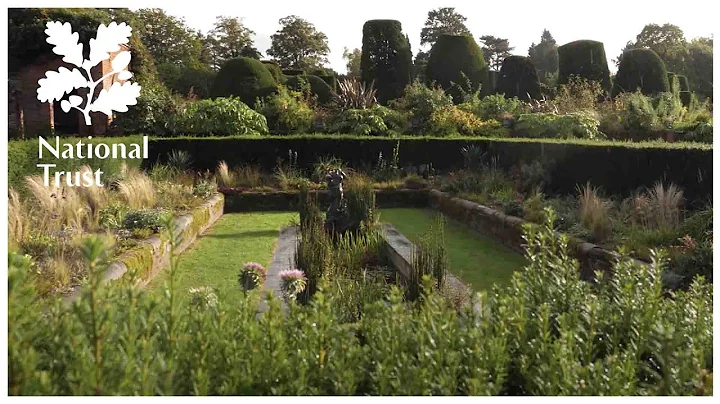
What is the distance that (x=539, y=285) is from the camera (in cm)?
264

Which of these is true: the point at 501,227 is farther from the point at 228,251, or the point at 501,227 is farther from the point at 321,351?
the point at 321,351

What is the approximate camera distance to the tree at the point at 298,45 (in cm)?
3728

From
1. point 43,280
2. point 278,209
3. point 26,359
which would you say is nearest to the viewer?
point 26,359

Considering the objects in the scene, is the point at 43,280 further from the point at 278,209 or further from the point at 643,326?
the point at 278,209

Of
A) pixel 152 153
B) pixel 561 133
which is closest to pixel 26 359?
pixel 152 153

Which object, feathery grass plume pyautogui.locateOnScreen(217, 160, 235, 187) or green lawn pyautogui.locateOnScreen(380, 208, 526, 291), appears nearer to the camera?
green lawn pyautogui.locateOnScreen(380, 208, 526, 291)

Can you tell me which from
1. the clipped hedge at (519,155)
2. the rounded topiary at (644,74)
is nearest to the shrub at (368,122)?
the clipped hedge at (519,155)

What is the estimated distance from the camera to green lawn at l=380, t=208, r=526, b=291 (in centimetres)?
604

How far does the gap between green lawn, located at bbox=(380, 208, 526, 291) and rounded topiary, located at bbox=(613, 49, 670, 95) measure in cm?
1351

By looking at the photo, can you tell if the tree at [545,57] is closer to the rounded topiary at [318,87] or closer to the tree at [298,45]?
the tree at [298,45]

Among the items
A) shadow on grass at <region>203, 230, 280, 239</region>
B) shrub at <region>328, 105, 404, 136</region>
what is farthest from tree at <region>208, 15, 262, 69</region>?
shadow on grass at <region>203, 230, 280, 239</region>

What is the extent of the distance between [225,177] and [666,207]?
8330 millimetres

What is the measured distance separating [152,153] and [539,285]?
12.0 meters

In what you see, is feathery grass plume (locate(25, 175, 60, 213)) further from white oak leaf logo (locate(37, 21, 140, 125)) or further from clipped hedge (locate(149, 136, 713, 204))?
clipped hedge (locate(149, 136, 713, 204))
